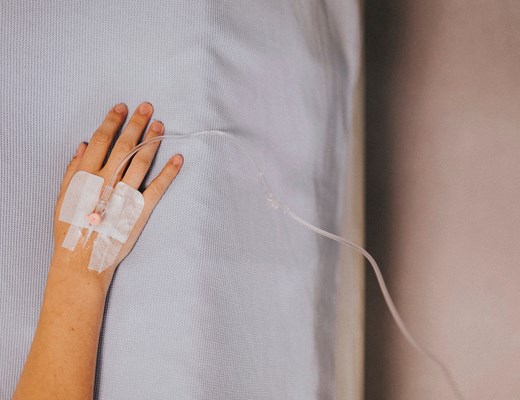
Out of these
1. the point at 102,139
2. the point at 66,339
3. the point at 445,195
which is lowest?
the point at 66,339

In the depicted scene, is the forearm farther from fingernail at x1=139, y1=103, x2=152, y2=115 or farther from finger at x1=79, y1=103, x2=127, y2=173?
fingernail at x1=139, y1=103, x2=152, y2=115

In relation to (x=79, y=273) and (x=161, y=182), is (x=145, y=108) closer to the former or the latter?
(x=161, y=182)

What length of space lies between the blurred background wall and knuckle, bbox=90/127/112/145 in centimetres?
63

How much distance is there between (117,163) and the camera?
86 cm

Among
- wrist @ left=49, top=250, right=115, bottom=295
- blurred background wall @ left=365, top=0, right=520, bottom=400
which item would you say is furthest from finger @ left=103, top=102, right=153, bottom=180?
blurred background wall @ left=365, top=0, right=520, bottom=400

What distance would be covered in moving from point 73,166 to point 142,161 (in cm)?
12

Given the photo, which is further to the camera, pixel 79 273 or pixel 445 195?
pixel 445 195

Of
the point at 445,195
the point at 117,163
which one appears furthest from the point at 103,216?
the point at 445,195

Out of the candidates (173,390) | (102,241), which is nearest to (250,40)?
(102,241)

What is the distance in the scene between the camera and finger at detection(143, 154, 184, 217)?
836mm

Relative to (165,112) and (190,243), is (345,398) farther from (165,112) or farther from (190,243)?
(165,112)

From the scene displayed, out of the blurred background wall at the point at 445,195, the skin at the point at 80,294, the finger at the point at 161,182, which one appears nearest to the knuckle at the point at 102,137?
the skin at the point at 80,294

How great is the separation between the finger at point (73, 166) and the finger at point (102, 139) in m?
0.02

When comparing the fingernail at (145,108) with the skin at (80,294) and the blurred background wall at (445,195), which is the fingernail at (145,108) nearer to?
the skin at (80,294)
